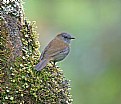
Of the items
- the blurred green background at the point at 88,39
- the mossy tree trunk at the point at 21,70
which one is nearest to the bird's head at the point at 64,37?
the mossy tree trunk at the point at 21,70

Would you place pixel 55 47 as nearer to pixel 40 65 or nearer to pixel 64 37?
pixel 64 37

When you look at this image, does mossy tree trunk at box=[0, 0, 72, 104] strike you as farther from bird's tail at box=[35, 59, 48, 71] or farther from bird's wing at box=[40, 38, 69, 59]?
bird's wing at box=[40, 38, 69, 59]

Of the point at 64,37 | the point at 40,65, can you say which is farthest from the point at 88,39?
the point at 40,65

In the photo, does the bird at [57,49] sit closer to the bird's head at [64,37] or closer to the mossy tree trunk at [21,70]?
the bird's head at [64,37]

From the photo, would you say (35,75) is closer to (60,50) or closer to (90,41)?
(60,50)

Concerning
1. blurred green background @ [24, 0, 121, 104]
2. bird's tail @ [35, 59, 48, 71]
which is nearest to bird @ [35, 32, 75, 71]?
bird's tail @ [35, 59, 48, 71]
